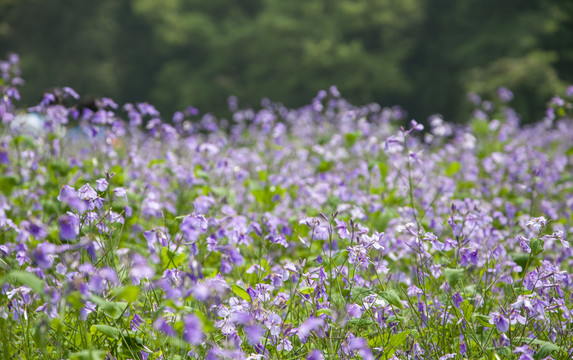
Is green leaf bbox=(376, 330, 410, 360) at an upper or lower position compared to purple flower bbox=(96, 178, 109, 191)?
lower

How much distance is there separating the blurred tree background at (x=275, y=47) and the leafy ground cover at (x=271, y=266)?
618 inches

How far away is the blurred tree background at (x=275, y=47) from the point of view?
21.5 meters

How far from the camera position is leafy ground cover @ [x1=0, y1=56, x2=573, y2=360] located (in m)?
1.91

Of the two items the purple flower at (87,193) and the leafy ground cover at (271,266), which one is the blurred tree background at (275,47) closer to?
the leafy ground cover at (271,266)

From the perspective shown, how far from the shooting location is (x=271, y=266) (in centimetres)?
305

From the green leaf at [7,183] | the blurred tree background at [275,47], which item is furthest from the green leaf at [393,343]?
the blurred tree background at [275,47]

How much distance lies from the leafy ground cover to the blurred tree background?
1571cm

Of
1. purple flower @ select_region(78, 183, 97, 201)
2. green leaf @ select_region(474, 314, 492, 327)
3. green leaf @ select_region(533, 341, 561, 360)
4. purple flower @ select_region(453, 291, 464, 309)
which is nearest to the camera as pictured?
green leaf @ select_region(533, 341, 561, 360)

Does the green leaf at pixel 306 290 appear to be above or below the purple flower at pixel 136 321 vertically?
above

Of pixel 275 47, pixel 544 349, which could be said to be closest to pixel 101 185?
pixel 544 349

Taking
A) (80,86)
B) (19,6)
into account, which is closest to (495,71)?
(80,86)

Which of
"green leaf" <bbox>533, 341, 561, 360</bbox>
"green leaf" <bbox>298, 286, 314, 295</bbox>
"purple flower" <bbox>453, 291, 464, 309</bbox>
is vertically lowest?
"green leaf" <bbox>533, 341, 561, 360</bbox>

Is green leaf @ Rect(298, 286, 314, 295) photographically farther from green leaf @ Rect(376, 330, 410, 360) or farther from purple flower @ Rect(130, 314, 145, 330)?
purple flower @ Rect(130, 314, 145, 330)

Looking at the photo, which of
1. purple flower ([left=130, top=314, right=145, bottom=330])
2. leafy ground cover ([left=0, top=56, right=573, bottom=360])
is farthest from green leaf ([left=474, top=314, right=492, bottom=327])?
purple flower ([left=130, top=314, right=145, bottom=330])
